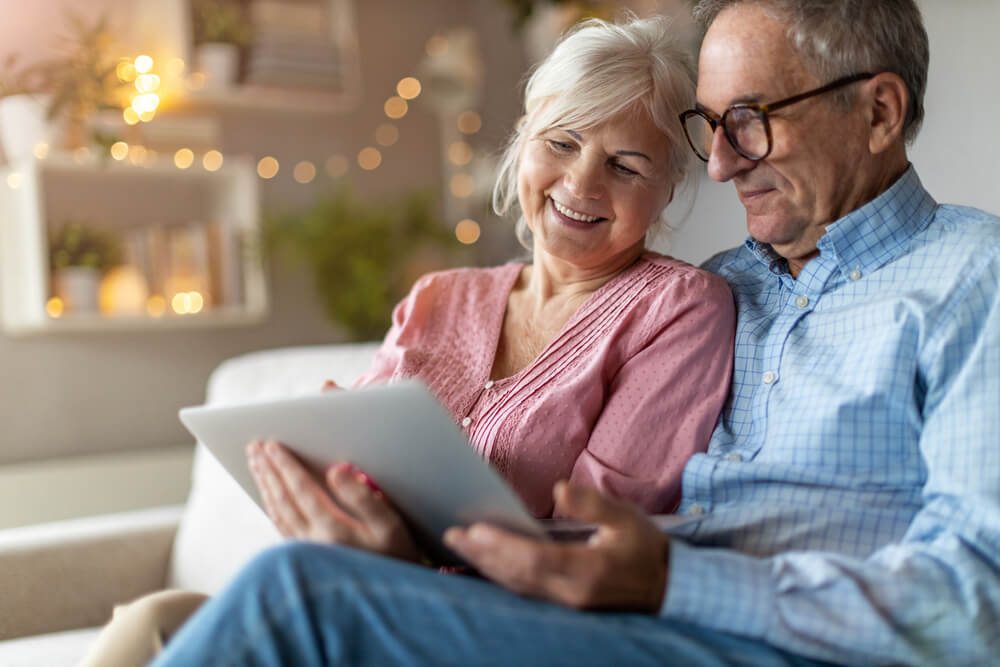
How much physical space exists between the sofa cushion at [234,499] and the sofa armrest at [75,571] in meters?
0.05

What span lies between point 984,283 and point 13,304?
7.33 feet

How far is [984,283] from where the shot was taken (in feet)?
3.53

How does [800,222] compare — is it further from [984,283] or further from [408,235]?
[408,235]

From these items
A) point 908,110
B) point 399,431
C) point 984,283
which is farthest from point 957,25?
point 399,431

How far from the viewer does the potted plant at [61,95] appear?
241 centimetres

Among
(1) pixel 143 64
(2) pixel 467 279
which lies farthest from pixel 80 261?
(2) pixel 467 279

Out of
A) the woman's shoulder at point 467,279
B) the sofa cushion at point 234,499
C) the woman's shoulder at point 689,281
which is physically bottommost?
the sofa cushion at point 234,499

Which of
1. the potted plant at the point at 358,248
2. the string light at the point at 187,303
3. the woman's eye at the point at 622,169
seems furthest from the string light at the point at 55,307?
the woman's eye at the point at 622,169

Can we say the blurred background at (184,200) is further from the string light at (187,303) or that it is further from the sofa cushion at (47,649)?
the sofa cushion at (47,649)

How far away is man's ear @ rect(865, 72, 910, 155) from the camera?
120 centimetres

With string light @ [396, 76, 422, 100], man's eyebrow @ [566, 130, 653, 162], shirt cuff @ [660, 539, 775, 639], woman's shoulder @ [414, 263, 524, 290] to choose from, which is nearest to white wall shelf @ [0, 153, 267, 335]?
string light @ [396, 76, 422, 100]

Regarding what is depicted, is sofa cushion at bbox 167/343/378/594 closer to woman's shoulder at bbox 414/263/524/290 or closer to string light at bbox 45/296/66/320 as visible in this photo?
woman's shoulder at bbox 414/263/524/290

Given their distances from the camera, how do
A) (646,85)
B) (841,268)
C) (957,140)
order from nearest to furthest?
1. (841,268)
2. (646,85)
3. (957,140)

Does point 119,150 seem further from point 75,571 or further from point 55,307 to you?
point 75,571
